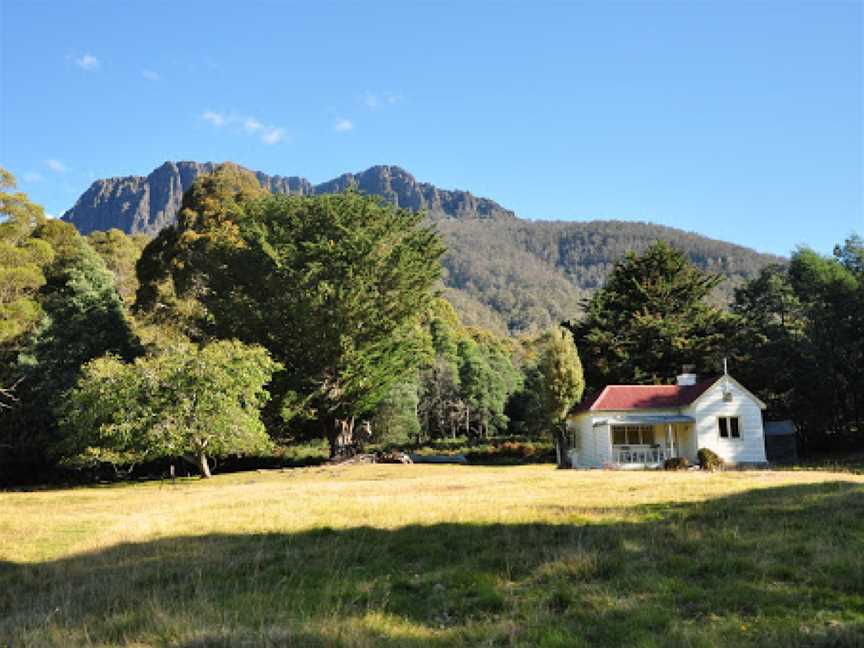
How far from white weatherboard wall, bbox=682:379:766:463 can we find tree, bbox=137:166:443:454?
53.3 ft

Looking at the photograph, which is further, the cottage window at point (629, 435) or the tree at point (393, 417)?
the tree at point (393, 417)

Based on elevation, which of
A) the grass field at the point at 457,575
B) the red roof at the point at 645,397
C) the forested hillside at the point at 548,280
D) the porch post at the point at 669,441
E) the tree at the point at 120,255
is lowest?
the porch post at the point at 669,441

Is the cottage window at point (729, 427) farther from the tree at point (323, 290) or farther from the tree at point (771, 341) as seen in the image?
the tree at point (323, 290)

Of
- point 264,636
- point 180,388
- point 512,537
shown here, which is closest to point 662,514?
point 512,537

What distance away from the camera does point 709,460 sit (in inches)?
1247

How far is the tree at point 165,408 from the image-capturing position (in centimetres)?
2617

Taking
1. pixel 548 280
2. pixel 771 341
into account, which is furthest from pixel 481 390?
pixel 548 280

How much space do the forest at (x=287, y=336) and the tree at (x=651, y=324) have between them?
130 millimetres

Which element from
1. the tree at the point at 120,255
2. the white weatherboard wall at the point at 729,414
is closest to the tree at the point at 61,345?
the tree at the point at 120,255

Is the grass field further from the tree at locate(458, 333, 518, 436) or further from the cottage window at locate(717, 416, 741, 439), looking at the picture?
the tree at locate(458, 333, 518, 436)

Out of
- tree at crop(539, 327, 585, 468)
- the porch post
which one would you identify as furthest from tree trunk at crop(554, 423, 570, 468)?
the porch post

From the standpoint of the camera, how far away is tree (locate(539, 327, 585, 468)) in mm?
40031

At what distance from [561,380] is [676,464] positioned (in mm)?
10013

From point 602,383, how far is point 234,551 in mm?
Result: 39372
